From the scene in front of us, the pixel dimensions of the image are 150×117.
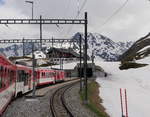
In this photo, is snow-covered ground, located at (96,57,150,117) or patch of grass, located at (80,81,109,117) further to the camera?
snow-covered ground, located at (96,57,150,117)

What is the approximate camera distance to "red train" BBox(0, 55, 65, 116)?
15.6 m

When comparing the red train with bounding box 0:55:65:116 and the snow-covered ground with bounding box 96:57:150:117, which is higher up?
the red train with bounding box 0:55:65:116

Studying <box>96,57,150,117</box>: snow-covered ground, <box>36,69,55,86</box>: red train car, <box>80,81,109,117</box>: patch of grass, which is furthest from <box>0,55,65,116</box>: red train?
<box>96,57,150,117</box>: snow-covered ground

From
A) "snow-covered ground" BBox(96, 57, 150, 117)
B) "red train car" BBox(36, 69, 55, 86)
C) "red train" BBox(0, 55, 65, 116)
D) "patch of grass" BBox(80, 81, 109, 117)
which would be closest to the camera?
"red train" BBox(0, 55, 65, 116)

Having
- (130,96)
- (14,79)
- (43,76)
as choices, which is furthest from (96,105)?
(43,76)

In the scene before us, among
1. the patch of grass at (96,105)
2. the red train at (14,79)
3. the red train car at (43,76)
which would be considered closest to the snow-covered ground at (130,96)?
the patch of grass at (96,105)

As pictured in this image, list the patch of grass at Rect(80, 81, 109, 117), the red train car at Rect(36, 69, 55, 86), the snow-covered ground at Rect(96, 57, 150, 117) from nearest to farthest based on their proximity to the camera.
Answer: the patch of grass at Rect(80, 81, 109, 117)
the snow-covered ground at Rect(96, 57, 150, 117)
the red train car at Rect(36, 69, 55, 86)

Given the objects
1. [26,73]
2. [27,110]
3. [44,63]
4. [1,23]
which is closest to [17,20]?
[1,23]

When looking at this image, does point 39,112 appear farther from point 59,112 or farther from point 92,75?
point 92,75

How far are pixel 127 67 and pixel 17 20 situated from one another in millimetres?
78489

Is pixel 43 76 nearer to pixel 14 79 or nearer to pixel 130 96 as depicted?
pixel 130 96

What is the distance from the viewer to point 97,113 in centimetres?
1988

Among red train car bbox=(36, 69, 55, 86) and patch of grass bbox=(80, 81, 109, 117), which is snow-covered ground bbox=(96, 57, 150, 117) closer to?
patch of grass bbox=(80, 81, 109, 117)

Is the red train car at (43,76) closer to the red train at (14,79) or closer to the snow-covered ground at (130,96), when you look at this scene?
the red train at (14,79)
